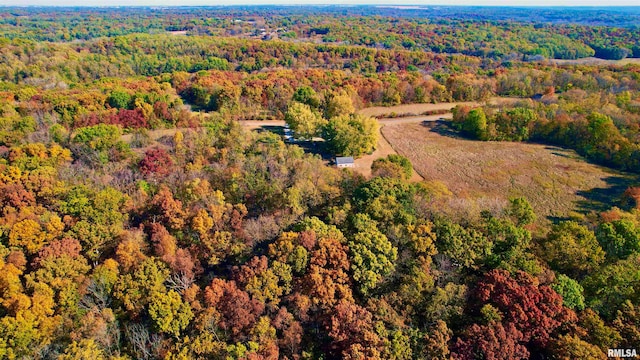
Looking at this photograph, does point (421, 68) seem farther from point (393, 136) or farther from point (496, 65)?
point (393, 136)

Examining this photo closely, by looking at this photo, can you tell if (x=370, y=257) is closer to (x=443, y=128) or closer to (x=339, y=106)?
(x=339, y=106)

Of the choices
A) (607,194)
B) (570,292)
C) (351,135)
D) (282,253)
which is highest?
(351,135)

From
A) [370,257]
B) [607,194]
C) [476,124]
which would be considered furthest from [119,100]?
[607,194]

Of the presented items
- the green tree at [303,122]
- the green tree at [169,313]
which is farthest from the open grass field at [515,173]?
the green tree at [169,313]

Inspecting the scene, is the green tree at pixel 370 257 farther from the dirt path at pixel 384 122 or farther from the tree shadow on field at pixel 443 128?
the tree shadow on field at pixel 443 128

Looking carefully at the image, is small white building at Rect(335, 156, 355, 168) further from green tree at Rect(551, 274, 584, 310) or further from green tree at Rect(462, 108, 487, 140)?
green tree at Rect(551, 274, 584, 310)

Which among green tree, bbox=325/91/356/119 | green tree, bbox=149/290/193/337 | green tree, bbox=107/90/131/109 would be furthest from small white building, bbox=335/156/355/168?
Answer: green tree, bbox=107/90/131/109

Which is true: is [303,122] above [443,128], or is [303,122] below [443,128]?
above

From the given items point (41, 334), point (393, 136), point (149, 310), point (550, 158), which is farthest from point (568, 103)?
point (41, 334)

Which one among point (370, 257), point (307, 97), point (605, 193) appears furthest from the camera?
point (307, 97)
